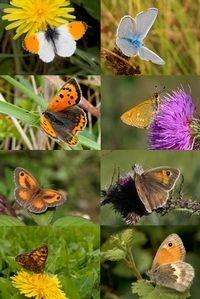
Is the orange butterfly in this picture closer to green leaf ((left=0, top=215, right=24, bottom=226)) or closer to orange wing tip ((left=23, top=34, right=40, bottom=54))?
orange wing tip ((left=23, top=34, right=40, bottom=54))

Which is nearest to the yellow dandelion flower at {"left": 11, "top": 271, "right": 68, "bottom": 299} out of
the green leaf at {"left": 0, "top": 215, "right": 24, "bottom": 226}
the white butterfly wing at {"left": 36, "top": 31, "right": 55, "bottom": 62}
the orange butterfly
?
the green leaf at {"left": 0, "top": 215, "right": 24, "bottom": 226}

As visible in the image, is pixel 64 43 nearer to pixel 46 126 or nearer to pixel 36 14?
pixel 36 14

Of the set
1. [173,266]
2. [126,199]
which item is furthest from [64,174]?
[173,266]

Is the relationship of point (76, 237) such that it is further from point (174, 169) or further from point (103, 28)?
point (103, 28)

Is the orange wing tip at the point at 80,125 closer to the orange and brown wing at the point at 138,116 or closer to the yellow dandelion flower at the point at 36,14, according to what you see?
the orange and brown wing at the point at 138,116

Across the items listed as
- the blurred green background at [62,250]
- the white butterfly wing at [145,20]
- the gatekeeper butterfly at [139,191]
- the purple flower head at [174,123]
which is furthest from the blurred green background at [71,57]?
the blurred green background at [62,250]

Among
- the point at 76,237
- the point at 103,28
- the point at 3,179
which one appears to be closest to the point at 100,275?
the point at 76,237
